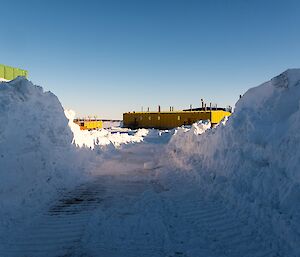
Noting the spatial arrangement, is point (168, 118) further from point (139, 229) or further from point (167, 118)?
point (139, 229)

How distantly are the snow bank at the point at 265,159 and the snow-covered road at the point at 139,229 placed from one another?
46 cm

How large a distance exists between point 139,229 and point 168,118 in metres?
49.5

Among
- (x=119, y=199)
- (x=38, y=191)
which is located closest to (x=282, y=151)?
(x=119, y=199)

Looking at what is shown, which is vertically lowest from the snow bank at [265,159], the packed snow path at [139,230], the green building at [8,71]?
the packed snow path at [139,230]

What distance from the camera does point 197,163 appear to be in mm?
13727

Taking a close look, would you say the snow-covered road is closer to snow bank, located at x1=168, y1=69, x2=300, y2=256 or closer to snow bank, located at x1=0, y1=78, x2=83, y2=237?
snow bank, located at x1=168, y1=69, x2=300, y2=256

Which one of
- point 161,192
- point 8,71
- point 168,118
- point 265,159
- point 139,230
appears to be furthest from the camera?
point 168,118

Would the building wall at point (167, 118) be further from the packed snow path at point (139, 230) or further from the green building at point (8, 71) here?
the packed snow path at point (139, 230)

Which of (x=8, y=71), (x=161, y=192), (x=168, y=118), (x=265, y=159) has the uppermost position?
(x=8, y=71)

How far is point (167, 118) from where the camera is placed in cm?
5653

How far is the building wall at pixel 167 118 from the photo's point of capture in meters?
51.5

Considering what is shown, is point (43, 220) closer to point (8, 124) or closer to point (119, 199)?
point (119, 199)

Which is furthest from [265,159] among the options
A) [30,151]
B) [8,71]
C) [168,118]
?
[168,118]

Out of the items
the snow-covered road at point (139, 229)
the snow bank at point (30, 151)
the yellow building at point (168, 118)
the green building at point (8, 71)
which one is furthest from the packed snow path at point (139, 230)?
the yellow building at point (168, 118)
